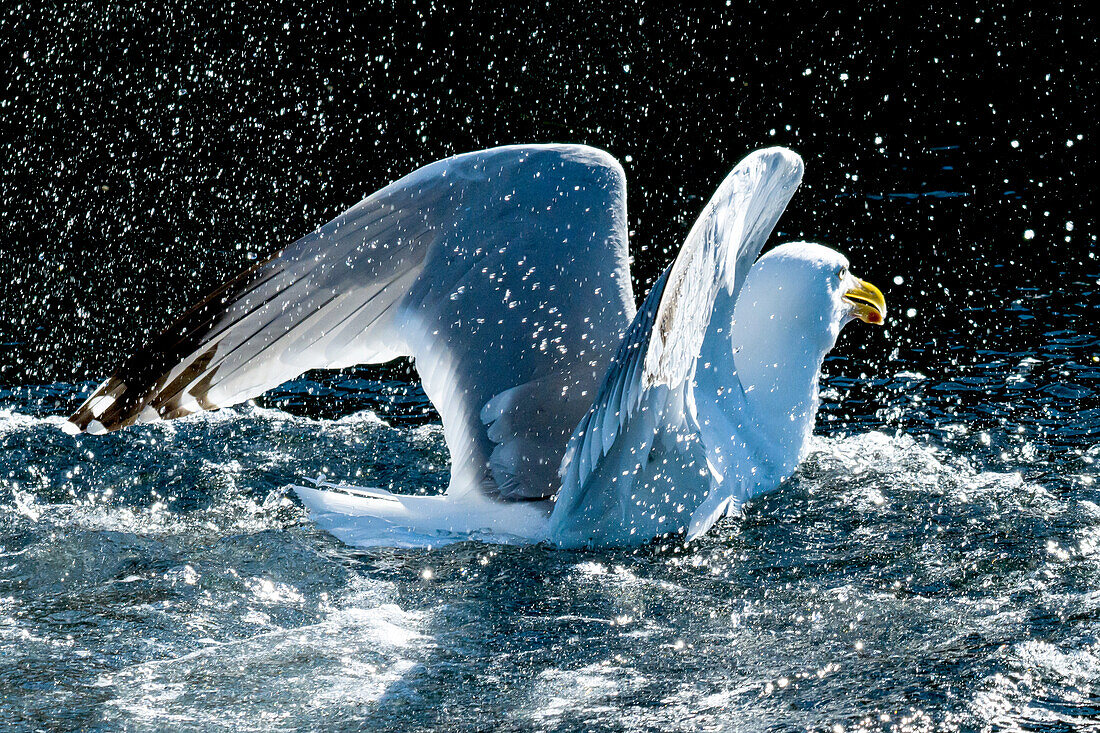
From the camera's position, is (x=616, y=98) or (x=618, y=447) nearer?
(x=618, y=447)

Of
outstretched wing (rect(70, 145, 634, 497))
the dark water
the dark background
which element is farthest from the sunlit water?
the dark background

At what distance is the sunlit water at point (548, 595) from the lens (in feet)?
9.96

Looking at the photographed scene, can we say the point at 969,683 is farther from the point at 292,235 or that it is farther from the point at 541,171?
the point at 292,235

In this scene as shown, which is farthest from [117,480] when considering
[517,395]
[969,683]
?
[969,683]

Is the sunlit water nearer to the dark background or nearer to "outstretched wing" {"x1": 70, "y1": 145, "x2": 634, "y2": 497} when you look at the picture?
"outstretched wing" {"x1": 70, "y1": 145, "x2": 634, "y2": 497}

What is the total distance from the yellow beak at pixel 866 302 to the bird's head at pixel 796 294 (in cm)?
11

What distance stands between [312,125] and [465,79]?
49.0 inches

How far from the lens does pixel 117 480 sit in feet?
14.7

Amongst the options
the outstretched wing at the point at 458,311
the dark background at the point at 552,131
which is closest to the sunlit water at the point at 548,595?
the outstretched wing at the point at 458,311

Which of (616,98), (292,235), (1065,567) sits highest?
(616,98)

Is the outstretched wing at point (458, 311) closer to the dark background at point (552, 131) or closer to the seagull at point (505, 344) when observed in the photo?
the seagull at point (505, 344)

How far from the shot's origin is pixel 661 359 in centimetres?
323

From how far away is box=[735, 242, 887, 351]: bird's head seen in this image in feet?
15.3

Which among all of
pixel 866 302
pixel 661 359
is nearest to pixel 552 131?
pixel 866 302
